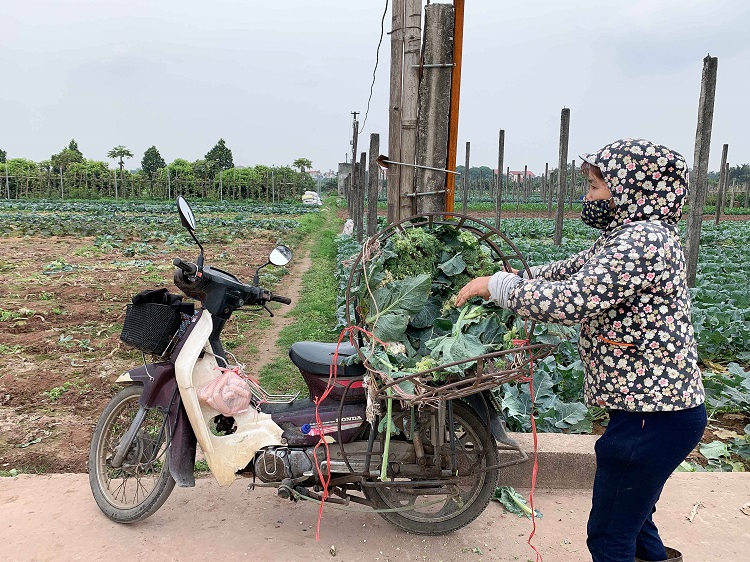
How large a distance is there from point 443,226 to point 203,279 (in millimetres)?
1372

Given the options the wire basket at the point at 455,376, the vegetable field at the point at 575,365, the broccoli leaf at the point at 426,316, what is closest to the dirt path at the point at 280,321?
the vegetable field at the point at 575,365

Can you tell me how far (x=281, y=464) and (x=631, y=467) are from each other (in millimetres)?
1824

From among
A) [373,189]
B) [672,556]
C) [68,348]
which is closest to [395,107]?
[672,556]

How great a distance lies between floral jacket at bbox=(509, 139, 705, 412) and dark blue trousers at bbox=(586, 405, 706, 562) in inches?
2.6

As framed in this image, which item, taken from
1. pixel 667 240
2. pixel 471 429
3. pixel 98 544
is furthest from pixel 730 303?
pixel 98 544

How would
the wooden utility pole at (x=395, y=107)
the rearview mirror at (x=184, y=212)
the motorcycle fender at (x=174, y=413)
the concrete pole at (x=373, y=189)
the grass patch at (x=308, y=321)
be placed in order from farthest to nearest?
the concrete pole at (x=373, y=189), the grass patch at (x=308, y=321), the wooden utility pole at (x=395, y=107), the motorcycle fender at (x=174, y=413), the rearview mirror at (x=184, y=212)

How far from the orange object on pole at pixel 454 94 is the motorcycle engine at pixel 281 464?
1887 millimetres

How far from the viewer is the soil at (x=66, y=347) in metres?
4.46

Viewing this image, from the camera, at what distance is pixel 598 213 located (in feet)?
7.75

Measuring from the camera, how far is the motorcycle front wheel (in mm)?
3322

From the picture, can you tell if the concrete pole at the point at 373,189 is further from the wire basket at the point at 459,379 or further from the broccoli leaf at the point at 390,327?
the wire basket at the point at 459,379

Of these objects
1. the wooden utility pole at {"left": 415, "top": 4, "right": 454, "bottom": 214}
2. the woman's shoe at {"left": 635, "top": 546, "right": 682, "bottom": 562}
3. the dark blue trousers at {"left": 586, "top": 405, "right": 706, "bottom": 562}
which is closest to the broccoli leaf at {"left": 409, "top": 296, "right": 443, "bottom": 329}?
the wooden utility pole at {"left": 415, "top": 4, "right": 454, "bottom": 214}

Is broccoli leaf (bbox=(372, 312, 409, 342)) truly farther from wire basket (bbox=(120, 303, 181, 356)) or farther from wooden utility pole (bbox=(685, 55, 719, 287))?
wooden utility pole (bbox=(685, 55, 719, 287))

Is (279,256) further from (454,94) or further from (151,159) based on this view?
(151,159)
